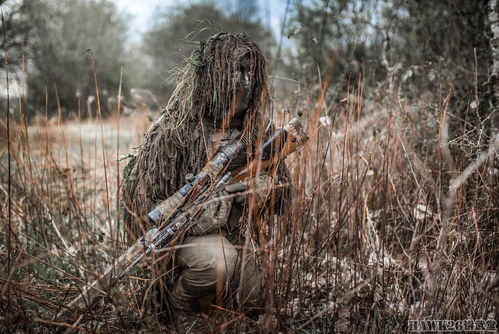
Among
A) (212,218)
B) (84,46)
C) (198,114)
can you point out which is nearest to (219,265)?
(212,218)

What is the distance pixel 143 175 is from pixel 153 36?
16.2 metres

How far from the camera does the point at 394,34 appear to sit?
137 inches

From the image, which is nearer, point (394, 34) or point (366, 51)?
point (394, 34)

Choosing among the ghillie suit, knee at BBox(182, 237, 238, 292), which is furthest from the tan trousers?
the ghillie suit

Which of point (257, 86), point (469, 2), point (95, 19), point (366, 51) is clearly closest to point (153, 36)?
point (95, 19)

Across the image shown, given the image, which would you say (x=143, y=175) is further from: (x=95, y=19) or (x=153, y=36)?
(x=95, y=19)

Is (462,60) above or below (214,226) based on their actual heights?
above

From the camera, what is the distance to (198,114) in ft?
5.01

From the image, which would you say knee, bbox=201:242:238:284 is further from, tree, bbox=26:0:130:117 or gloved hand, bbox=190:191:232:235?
tree, bbox=26:0:130:117

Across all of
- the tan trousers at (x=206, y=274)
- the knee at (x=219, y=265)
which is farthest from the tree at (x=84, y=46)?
the knee at (x=219, y=265)

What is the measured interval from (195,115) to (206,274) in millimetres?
687

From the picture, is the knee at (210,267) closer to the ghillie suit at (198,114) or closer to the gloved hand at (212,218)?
the gloved hand at (212,218)

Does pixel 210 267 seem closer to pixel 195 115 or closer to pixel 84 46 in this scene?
pixel 195 115

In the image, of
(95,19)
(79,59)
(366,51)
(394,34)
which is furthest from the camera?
(95,19)
